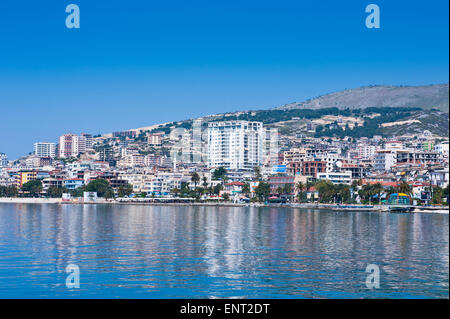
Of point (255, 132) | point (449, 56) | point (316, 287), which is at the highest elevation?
point (255, 132)

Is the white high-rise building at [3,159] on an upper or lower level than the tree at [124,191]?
upper

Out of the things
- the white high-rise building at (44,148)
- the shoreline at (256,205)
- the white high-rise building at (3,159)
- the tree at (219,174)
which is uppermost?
the white high-rise building at (44,148)

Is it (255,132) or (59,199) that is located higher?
(255,132)

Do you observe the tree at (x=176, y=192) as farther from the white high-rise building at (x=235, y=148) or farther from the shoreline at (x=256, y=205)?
the white high-rise building at (x=235, y=148)

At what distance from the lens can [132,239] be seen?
2750 cm

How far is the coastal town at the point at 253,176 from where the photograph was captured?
7806cm

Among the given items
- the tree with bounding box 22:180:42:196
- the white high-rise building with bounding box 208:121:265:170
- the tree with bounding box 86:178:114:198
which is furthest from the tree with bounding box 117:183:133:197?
the white high-rise building with bounding box 208:121:265:170

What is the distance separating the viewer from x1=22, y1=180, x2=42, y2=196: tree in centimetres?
10212

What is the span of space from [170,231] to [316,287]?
1700 cm

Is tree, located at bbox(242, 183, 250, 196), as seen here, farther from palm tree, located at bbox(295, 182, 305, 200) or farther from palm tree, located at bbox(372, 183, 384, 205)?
palm tree, located at bbox(372, 183, 384, 205)

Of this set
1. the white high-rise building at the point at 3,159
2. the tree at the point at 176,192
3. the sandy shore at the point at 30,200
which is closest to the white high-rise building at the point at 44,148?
the white high-rise building at the point at 3,159

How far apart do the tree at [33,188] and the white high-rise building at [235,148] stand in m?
39.1
